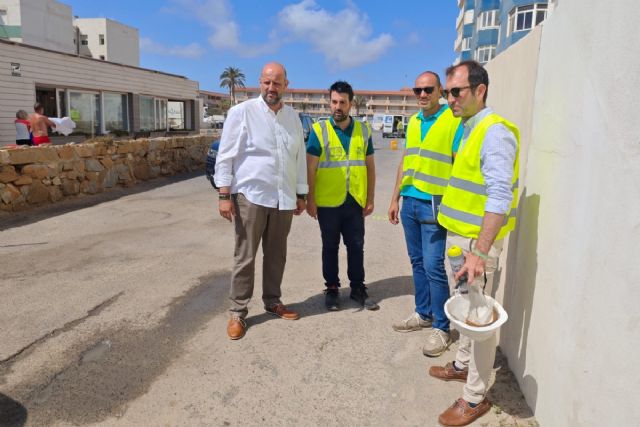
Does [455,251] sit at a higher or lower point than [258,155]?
lower

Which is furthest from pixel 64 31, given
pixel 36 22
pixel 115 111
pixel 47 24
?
pixel 115 111

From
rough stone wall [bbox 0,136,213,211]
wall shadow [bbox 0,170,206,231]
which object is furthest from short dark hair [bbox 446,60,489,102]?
rough stone wall [bbox 0,136,213,211]

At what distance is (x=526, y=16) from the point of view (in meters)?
36.7

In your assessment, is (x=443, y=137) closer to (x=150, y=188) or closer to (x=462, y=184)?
(x=462, y=184)

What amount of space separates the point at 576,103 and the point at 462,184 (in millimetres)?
707

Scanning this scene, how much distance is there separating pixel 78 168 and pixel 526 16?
1427 inches

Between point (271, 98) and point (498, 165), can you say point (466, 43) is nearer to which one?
point (271, 98)

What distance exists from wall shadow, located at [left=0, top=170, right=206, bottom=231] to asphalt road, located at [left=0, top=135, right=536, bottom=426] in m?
1.78

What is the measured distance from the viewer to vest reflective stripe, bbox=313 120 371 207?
421 cm

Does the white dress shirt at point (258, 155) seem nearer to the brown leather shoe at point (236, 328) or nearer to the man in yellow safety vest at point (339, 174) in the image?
the man in yellow safety vest at point (339, 174)

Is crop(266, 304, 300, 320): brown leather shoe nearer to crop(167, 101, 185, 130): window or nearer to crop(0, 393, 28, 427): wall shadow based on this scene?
crop(0, 393, 28, 427): wall shadow

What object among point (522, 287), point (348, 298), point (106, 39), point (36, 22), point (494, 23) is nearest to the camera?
point (522, 287)

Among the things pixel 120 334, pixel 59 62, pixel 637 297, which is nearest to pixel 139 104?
pixel 59 62

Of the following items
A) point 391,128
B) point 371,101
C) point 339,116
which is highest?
point 371,101
